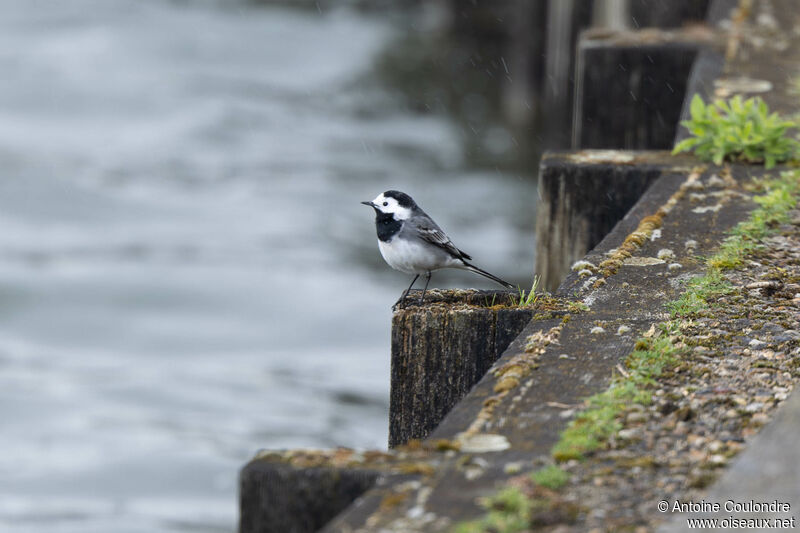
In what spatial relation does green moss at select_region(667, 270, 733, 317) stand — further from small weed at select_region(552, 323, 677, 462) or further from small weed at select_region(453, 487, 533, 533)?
small weed at select_region(453, 487, 533, 533)

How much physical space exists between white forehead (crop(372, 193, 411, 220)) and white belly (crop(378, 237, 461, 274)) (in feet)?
0.40

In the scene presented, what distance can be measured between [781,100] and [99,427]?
6481 mm

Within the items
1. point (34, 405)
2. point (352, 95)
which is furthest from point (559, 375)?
point (352, 95)

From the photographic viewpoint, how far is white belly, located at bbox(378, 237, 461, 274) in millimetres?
5110

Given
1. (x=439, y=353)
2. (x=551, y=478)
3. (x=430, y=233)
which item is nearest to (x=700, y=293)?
(x=439, y=353)

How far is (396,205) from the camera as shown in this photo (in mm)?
5246

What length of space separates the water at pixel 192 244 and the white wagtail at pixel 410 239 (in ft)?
14.4

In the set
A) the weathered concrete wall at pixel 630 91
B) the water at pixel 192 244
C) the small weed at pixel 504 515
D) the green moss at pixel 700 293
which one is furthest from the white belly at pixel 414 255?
the water at pixel 192 244

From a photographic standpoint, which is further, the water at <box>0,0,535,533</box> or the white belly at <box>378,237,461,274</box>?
the water at <box>0,0,535,533</box>

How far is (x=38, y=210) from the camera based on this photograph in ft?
57.3

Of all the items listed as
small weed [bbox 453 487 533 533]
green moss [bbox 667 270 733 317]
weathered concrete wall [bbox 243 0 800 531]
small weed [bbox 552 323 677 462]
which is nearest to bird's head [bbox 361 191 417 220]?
weathered concrete wall [bbox 243 0 800 531]

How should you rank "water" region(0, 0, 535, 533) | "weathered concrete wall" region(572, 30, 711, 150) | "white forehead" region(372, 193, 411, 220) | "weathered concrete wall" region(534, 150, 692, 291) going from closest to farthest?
"white forehead" region(372, 193, 411, 220) < "weathered concrete wall" region(534, 150, 692, 291) < "weathered concrete wall" region(572, 30, 711, 150) < "water" region(0, 0, 535, 533)

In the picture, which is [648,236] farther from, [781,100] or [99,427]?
[99,427]

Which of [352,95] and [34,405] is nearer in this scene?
[34,405]
